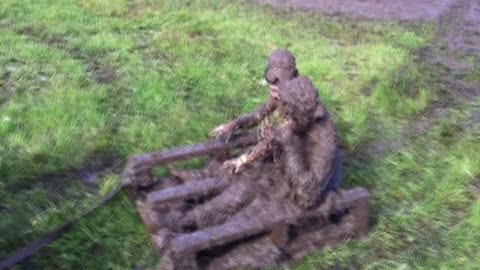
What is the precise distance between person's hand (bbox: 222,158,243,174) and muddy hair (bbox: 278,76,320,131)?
56 cm

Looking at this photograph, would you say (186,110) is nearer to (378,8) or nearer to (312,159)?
(312,159)

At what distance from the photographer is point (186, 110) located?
7156 millimetres

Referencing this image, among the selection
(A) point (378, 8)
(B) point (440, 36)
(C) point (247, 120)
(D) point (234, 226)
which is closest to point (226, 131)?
(C) point (247, 120)

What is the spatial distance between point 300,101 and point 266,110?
2.02 feet

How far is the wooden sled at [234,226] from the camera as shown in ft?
14.8

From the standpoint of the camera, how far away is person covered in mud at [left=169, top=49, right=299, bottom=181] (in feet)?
16.4

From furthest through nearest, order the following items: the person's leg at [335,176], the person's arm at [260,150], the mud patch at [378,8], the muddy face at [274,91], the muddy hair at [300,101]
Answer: the mud patch at [378,8], the muddy face at [274,91], the person's leg at [335,176], the person's arm at [260,150], the muddy hair at [300,101]

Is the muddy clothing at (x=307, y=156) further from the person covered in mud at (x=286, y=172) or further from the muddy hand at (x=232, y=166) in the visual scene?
the muddy hand at (x=232, y=166)

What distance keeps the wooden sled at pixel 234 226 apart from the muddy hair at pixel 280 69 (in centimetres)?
63

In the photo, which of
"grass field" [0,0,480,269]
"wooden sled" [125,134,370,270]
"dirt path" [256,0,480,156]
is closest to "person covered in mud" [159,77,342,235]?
"wooden sled" [125,134,370,270]

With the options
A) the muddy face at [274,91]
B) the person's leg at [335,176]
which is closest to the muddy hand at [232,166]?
the muddy face at [274,91]

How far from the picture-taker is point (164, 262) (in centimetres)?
444

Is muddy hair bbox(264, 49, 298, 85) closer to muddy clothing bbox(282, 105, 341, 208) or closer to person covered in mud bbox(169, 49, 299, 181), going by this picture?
person covered in mud bbox(169, 49, 299, 181)

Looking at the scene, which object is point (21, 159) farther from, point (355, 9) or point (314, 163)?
point (355, 9)
